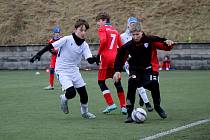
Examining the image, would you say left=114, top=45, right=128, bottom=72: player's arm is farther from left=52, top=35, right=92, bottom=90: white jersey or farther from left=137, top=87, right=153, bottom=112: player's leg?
left=137, top=87, right=153, bottom=112: player's leg

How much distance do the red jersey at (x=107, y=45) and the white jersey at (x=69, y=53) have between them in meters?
1.16

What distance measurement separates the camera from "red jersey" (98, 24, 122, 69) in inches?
527

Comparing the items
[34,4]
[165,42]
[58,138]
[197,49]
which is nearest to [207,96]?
[165,42]

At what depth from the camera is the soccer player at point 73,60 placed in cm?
1192

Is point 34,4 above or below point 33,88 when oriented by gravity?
above

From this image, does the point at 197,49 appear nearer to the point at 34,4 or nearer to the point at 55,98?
the point at 34,4

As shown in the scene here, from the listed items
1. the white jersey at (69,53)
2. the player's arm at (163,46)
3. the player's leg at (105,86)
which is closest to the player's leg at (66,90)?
the white jersey at (69,53)

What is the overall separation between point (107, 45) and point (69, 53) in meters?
1.61

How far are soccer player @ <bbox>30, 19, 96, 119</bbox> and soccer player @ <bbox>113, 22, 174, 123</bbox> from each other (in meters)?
0.91

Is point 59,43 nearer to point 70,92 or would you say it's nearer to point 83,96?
point 70,92

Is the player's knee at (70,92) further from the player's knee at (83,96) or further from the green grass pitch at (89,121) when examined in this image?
the green grass pitch at (89,121)

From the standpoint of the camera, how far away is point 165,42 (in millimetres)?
11414

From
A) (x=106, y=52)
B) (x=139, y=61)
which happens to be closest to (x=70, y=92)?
(x=139, y=61)

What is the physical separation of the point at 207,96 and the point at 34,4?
23285 millimetres
